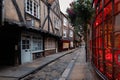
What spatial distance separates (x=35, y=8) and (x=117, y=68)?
13.2m

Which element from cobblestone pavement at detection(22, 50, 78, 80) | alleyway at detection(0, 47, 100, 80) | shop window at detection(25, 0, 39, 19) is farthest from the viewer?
shop window at detection(25, 0, 39, 19)

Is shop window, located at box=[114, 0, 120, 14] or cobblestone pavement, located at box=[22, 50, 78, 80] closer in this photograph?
shop window, located at box=[114, 0, 120, 14]

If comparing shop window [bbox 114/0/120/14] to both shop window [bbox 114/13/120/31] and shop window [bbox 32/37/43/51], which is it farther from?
shop window [bbox 32/37/43/51]

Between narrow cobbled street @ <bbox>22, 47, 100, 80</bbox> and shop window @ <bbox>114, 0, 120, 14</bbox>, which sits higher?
shop window @ <bbox>114, 0, 120, 14</bbox>

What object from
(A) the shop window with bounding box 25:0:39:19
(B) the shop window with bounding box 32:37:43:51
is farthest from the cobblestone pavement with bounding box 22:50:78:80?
(A) the shop window with bounding box 25:0:39:19

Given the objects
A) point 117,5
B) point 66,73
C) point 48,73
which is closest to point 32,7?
point 48,73

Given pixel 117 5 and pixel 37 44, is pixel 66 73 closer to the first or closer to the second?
pixel 117 5

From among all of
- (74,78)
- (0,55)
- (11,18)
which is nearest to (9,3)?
(11,18)

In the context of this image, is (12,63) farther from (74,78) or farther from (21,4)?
(74,78)

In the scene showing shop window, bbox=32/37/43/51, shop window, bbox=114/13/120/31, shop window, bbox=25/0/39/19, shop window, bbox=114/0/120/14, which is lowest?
shop window, bbox=32/37/43/51

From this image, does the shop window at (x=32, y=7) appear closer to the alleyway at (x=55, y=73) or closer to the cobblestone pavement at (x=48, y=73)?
the alleyway at (x=55, y=73)

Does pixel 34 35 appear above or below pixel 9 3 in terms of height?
below

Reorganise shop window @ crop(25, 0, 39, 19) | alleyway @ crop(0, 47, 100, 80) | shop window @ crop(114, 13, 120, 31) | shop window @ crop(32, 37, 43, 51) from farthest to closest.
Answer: shop window @ crop(32, 37, 43, 51) < shop window @ crop(25, 0, 39, 19) < alleyway @ crop(0, 47, 100, 80) < shop window @ crop(114, 13, 120, 31)

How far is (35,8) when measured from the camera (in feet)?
54.6
